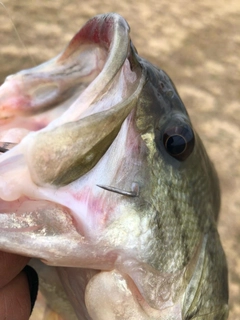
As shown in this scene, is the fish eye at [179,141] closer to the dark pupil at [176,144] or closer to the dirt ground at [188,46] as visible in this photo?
the dark pupil at [176,144]

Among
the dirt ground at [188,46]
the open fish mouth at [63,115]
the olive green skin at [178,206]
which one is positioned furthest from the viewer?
the dirt ground at [188,46]

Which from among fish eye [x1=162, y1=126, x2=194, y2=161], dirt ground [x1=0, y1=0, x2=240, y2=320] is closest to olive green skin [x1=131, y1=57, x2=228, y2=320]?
fish eye [x1=162, y1=126, x2=194, y2=161]

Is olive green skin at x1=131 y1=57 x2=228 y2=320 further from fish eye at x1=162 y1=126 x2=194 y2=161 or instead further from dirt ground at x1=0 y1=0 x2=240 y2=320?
dirt ground at x1=0 y1=0 x2=240 y2=320

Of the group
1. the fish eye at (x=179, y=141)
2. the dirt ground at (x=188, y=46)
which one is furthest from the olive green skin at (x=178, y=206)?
the dirt ground at (x=188, y=46)

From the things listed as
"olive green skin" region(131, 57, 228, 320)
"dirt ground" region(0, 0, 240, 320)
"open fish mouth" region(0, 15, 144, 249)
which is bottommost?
"dirt ground" region(0, 0, 240, 320)

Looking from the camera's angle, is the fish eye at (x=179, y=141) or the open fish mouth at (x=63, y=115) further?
the fish eye at (x=179, y=141)

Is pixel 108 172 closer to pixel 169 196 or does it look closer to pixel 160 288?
pixel 169 196

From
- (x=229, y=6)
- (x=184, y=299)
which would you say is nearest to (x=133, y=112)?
(x=184, y=299)
